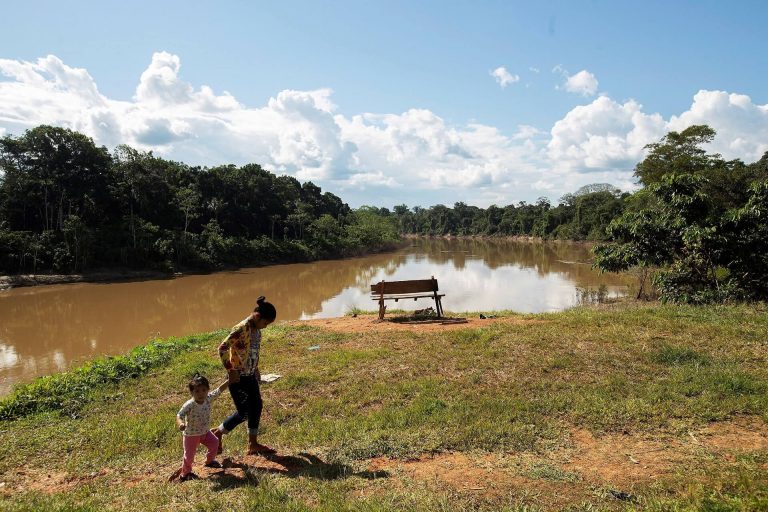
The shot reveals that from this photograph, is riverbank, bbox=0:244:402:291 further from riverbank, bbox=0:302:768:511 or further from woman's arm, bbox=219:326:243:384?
woman's arm, bbox=219:326:243:384

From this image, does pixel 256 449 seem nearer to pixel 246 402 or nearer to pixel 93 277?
pixel 246 402

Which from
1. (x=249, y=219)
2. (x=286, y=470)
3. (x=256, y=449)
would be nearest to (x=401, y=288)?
(x=256, y=449)

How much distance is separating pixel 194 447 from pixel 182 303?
21.9 metres

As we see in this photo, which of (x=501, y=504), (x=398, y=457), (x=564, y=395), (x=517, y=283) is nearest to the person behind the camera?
(x=501, y=504)

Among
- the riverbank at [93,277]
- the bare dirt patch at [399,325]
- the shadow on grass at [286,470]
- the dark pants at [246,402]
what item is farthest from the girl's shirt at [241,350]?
the riverbank at [93,277]

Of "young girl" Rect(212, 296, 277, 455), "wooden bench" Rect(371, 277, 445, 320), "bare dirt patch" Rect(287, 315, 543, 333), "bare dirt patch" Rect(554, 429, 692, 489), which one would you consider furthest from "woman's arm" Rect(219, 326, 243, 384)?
"wooden bench" Rect(371, 277, 445, 320)

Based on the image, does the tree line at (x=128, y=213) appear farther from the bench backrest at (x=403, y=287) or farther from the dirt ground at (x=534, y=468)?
the dirt ground at (x=534, y=468)

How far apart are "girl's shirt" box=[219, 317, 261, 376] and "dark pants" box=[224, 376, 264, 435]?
0.12 metres

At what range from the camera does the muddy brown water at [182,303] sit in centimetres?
1448

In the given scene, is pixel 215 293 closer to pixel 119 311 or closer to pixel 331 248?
pixel 119 311

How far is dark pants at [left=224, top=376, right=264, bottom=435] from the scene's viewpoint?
438cm

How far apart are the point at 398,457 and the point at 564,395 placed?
249cm

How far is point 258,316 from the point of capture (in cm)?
436

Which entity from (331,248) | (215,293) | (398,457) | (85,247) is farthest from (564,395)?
(331,248)
